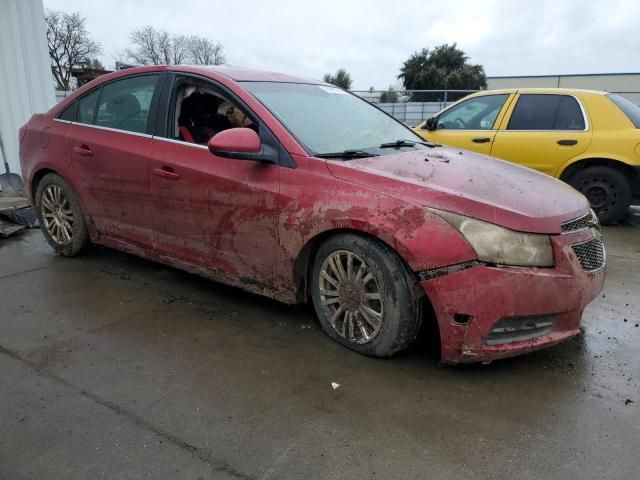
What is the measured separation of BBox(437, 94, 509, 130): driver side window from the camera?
672 centimetres

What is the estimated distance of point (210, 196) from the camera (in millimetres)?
3383

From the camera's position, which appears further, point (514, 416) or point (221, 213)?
point (221, 213)

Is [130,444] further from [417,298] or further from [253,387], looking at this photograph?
[417,298]

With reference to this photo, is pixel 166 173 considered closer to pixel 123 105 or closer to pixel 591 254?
pixel 123 105

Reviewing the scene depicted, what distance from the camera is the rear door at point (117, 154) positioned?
12.6 feet

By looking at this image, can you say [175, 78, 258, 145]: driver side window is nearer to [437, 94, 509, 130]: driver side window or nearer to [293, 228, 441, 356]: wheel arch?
[293, 228, 441, 356]: wheel arch

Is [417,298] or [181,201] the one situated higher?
[181,201]

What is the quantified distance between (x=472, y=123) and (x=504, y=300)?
4.82 metres

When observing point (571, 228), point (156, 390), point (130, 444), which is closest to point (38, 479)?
point (130, 444)

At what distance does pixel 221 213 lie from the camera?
3.36 m

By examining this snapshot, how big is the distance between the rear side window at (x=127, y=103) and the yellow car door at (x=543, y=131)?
4.39 meters

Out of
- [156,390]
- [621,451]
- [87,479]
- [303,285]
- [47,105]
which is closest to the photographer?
[87,479]

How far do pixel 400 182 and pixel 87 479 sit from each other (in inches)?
78.9

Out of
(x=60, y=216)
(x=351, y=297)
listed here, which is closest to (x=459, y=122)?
(x=351, y=297)
